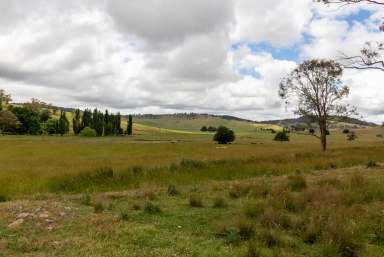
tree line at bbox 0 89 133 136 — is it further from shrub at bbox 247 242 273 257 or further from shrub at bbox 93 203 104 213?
shrub at bbox 247 242 273 257

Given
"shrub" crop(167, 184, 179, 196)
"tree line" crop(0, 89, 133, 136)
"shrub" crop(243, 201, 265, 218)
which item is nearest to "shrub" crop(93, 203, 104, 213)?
"shrub" crop(167, 184, 179, 196)

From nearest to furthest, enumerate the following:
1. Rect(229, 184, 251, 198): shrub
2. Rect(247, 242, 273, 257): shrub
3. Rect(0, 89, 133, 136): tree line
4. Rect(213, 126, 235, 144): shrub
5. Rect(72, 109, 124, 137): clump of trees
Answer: Rect(247, 242, 273, 257): shrub
Rect(229, 184, 251, 198): shrub
Rect(213, 126, 235, 144): shrub
Rect(0, 89, 133, 136): tree line
Rect(72, 109, 124, 137): clump of trees

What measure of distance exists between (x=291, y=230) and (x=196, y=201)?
3.81m

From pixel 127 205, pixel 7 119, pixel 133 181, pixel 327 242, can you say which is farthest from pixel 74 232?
pixel 7 119

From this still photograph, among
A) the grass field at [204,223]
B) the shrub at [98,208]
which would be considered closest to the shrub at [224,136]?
the grass field at [204,223]

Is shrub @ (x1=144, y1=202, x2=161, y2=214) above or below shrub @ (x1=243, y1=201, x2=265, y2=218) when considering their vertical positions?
below

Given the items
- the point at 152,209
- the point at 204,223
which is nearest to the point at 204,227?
the point at 204,223

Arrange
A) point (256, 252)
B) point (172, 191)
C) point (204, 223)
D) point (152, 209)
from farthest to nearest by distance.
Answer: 1. point (172, 191)
2. point (152, 209)
3. point (204, 223)
4. point (256, 252)

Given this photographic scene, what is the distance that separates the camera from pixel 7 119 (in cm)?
10519

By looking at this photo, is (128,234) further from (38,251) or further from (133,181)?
(133,181)

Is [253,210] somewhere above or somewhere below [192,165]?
above

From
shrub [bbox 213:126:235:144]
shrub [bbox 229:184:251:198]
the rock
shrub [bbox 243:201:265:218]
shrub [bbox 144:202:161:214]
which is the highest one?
shrub [bbox 213:126:235:144]

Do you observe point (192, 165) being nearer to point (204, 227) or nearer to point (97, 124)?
A: point (204, 227)

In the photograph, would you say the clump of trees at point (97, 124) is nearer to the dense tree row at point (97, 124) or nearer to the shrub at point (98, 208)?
the dense tree row at point (97, 124)
